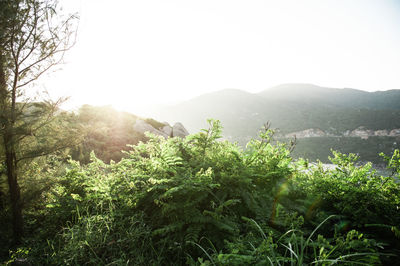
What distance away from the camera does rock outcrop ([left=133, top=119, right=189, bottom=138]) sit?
13.6 metres

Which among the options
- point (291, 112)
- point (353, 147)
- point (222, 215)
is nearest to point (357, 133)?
point (353, 147)

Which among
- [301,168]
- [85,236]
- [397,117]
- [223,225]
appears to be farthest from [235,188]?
[397,117]

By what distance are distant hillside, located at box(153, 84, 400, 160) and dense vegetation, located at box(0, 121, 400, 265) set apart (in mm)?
62294

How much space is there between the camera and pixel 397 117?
67625mm

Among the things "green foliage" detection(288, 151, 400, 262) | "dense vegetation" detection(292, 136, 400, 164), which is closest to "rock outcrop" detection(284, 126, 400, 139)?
"dense vegetation" detection(292, 136, 400, 164)

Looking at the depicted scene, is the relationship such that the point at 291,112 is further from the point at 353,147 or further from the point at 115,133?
the point at 115,133

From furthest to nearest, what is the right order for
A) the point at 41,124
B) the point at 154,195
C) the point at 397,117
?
the point at 397,117 < the point at 41,124 < the point at 154,195

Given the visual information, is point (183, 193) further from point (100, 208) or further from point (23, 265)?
point (23, 265)

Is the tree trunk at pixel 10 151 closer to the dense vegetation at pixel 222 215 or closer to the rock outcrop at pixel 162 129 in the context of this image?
the dense vegetation at pixel 222 215

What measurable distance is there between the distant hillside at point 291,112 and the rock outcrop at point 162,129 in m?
54.6

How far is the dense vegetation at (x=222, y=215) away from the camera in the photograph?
164cm

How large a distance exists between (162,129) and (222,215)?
14.0m

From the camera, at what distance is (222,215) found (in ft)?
6.84

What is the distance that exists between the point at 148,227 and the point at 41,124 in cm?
279
